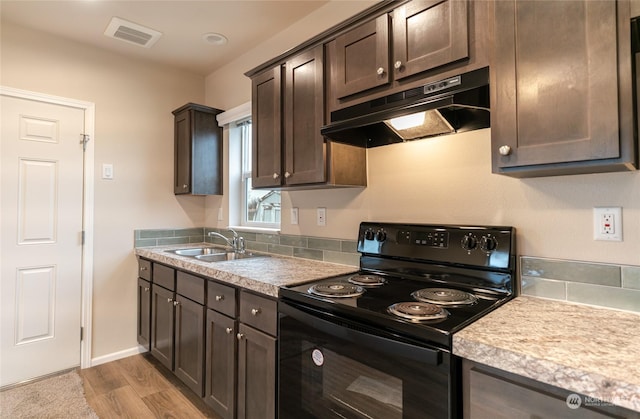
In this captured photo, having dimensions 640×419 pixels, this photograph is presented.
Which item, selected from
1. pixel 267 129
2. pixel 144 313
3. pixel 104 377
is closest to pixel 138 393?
pixel 104 377

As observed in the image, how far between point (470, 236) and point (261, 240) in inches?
63.5

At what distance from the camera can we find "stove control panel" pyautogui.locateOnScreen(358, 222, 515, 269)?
4.43ft

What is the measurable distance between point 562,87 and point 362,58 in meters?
0.83

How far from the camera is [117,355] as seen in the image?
2.75m

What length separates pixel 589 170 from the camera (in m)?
1.13

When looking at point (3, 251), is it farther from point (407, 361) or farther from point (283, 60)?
point (407, 361)

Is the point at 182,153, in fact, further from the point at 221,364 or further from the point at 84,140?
the point at 221,364

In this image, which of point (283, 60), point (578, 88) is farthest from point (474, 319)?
point (283, 60)

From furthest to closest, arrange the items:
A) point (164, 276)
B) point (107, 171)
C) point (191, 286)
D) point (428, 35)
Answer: point (107, 171), point (164, 276), point (191, 286), point (428, 35)

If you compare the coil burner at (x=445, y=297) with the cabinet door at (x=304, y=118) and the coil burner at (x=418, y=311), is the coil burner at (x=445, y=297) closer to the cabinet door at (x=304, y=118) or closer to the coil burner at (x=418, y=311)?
the coil burner at (x=418, y=311)

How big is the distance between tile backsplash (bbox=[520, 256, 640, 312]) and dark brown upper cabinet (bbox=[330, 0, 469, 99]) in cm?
85

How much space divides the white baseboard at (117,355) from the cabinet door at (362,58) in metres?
2.64

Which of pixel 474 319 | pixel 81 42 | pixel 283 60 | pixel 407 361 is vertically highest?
pixel 81 42

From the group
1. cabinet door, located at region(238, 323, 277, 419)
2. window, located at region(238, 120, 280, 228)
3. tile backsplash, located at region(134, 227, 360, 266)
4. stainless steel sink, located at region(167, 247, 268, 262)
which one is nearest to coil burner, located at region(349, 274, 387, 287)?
tile backsplash, located at region(134, 227, 360, 266)
